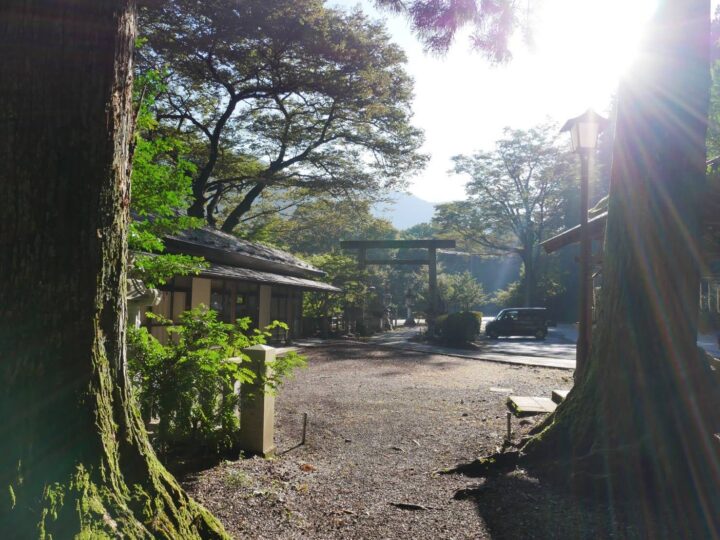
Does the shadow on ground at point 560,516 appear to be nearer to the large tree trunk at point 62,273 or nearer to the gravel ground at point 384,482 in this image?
the gravel ground at point 384,482

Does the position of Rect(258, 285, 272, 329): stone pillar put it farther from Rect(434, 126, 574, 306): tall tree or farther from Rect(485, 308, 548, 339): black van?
Rect(434, 126, 574, 306): tall tree

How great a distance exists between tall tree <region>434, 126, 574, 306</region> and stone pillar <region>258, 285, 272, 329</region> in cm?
2366

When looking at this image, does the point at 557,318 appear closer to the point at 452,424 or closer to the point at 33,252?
the point at 452,424

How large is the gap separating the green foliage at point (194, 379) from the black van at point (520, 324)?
945 inches

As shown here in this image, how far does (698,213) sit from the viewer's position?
3.79 m

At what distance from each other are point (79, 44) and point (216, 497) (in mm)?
2884

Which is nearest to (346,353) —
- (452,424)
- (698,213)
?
(452,424)

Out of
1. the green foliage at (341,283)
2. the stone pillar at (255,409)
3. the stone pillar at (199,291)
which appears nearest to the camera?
the stone pillar at (255,409)

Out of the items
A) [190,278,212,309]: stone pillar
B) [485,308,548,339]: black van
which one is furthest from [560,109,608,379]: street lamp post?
[485,308,548,339]: black van

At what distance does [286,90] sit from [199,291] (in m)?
9.56

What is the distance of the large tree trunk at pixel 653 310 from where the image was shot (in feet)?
11.3

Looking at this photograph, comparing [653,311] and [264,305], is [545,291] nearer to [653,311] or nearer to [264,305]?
[264,305]

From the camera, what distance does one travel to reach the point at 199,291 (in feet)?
45.9

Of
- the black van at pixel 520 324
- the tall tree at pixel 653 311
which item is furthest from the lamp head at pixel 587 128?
the black van at pixel 520 324
